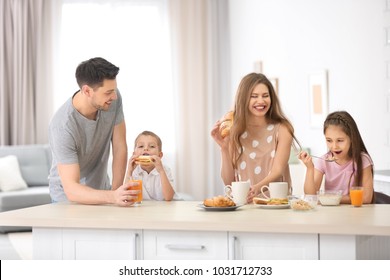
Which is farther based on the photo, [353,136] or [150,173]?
[150,173]

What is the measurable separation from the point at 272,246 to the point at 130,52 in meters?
6.42

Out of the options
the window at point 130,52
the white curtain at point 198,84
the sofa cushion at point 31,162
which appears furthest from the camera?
the white curtain at point 198,84

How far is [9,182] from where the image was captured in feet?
25.1

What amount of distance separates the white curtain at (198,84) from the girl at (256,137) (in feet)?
17.2

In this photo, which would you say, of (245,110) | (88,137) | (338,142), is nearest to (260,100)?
(245,110)

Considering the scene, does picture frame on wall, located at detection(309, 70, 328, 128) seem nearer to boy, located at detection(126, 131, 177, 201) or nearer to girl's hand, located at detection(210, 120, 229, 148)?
boy, located at detection(126, 131, 177, 201)

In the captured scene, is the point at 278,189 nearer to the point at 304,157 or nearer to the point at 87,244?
the point at 304,157

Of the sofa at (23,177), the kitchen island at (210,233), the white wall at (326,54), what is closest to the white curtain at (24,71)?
the sofa at (23,177)

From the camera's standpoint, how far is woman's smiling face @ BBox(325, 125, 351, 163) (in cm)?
342

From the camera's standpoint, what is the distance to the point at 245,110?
3.60 meters

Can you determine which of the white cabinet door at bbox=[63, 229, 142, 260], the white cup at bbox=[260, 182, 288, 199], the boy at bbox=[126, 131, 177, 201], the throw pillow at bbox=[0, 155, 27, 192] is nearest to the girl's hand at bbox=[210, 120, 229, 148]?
the boy at bbox=[126, 131, 177, 201]

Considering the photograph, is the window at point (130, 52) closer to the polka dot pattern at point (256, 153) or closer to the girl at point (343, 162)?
Result: the polka dot pattern at point (256, 153)

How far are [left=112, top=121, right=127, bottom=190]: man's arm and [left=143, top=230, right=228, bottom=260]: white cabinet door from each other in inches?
34.5

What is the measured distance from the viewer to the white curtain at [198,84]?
29.3 feet
